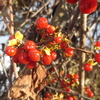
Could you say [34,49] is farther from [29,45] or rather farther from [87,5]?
[87,5]

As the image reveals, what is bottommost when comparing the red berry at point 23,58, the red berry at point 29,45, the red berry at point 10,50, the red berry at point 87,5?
the red berry at point 23,58

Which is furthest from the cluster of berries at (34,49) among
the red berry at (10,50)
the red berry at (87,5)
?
the red berry at (87,5)

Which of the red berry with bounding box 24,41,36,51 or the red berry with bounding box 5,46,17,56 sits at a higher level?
the red berry with bounding box 24,41,36,51

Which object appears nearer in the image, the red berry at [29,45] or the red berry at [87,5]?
the red berry at [87,5]

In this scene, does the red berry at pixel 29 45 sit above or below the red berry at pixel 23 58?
above

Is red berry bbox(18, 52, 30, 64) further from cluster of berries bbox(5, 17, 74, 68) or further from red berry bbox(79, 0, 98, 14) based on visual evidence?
red berry bbox(79, 0, 98, 14)

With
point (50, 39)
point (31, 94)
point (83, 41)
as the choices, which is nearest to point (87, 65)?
point (83, 41)

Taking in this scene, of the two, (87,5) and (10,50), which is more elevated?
(87,5)

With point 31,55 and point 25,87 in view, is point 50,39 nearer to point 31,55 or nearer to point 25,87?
point 31,55

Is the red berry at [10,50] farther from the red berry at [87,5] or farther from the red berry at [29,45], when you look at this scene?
the red berry at [87,5]

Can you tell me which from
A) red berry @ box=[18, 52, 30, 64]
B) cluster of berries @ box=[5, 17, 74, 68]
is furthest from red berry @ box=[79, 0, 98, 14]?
red berry @ box=[18, 52, 30, 64]

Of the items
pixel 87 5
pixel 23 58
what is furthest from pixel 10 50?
pixel 87 5

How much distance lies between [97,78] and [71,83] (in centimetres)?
137

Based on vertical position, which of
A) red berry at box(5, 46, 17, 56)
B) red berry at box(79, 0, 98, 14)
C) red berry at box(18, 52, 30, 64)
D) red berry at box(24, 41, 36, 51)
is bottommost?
red berry at box(18, 52, 30, 64)
